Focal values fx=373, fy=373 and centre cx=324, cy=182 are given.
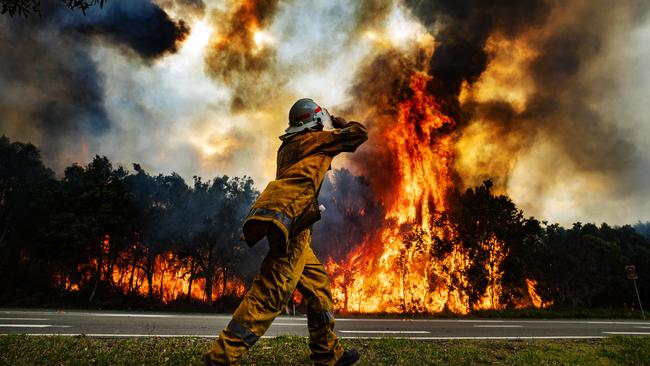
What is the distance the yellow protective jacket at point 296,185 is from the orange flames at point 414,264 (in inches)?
684

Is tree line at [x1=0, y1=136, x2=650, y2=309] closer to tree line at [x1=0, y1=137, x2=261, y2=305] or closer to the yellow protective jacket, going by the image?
tree line at [x1=0, y1=137, x2=261, y2=305]

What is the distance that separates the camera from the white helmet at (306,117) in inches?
125

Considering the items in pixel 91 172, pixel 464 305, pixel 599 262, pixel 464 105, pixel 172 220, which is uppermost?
pixel 464 105

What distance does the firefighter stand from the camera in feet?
8.20

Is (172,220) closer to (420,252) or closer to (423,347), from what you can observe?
(420,252)

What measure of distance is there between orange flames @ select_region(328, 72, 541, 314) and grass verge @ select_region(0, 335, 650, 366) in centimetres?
1370

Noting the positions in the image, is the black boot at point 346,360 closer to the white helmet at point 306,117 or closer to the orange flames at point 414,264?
the white helmet at point 306,117

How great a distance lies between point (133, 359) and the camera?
379 centimetres

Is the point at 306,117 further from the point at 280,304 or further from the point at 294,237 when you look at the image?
the point at 280,304

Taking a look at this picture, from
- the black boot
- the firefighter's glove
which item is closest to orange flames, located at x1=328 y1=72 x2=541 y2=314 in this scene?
the black boot

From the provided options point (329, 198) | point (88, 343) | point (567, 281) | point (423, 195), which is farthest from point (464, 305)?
point (88, 343)

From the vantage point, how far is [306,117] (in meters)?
3.20

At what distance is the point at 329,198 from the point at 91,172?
16.7 metres

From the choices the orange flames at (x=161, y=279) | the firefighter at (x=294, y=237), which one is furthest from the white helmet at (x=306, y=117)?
the orange flames at (x=161, y=279)
